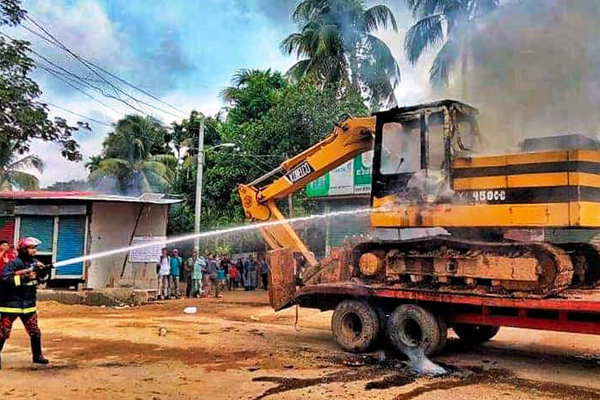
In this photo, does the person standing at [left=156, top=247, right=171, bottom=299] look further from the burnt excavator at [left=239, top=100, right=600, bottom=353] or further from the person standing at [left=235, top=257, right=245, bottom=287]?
the burnt excavator at [left=239, top=100, right=600, bottom=353]

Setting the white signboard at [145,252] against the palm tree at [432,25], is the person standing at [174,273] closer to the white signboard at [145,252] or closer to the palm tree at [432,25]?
the white signboard at [145,252]

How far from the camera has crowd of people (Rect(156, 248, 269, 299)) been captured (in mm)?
19578

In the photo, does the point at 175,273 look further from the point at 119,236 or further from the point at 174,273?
the point at 119,236

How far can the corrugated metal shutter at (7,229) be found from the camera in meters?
18.9

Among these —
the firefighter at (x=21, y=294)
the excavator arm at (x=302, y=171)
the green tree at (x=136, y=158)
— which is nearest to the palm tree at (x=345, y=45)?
the green tree at (x=136, y=158)

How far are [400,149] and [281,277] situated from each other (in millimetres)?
3125

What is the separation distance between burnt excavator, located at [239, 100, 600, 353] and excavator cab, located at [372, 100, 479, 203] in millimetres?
16

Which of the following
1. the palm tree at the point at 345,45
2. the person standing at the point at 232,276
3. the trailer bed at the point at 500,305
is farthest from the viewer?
the palm tree at the point at 345,45

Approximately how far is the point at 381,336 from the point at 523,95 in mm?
4331

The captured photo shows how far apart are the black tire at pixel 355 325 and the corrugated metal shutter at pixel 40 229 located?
11.9m

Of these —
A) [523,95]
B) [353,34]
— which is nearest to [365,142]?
[523,95]

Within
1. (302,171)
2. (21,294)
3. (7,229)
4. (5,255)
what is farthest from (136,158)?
(21,294)

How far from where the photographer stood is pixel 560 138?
8.62 m

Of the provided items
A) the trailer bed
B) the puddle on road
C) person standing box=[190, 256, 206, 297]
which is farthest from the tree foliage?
the puddle on road
